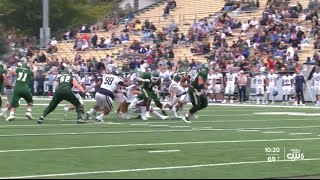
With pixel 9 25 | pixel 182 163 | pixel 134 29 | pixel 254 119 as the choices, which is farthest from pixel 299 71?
pixel 9 25

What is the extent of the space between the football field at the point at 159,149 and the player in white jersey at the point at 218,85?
49.7 feet

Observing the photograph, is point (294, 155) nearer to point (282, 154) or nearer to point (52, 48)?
point (282, 154)

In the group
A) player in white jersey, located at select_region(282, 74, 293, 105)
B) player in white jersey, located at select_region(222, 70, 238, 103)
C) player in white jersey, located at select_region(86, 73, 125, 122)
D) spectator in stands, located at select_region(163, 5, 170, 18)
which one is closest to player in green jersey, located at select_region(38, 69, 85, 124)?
player in white jersey, located at select_region(86, 73, 125, 122)

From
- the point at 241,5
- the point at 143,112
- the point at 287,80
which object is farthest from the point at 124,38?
the point at 143,112

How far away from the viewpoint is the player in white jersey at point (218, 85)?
3788 cm

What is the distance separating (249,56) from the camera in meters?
40.4

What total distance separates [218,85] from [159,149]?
77.4ft

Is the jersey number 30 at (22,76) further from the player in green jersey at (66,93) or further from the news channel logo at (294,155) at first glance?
the news channel logo at (294,155)

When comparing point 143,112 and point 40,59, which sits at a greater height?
point 143,112

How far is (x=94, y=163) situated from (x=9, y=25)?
5049cm

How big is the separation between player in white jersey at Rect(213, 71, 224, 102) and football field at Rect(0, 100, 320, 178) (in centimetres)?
1516

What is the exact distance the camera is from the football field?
456 inches

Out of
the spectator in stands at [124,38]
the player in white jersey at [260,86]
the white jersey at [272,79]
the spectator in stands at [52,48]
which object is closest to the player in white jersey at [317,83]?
the white jersey at [272,79]

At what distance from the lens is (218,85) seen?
3788cm
